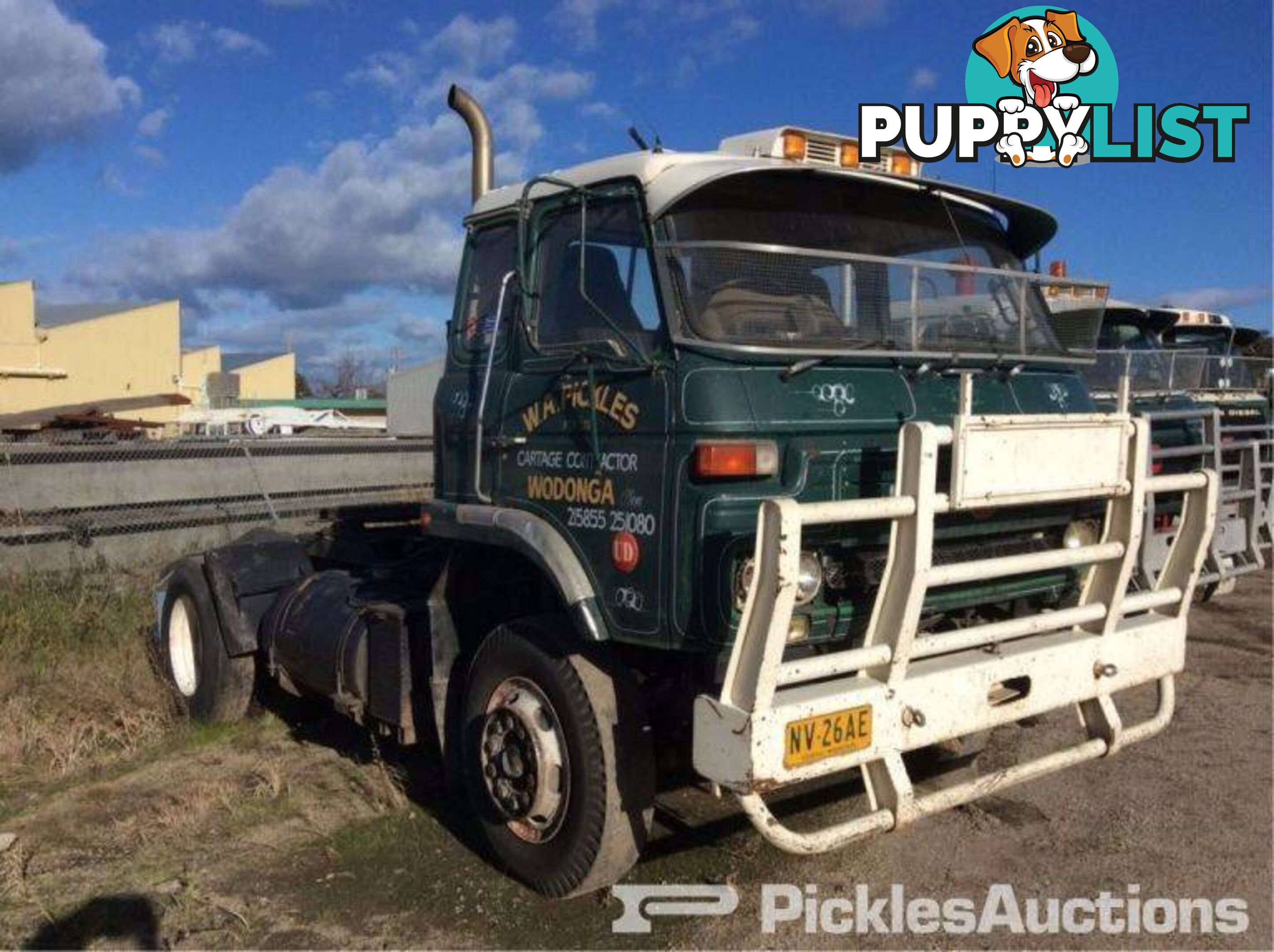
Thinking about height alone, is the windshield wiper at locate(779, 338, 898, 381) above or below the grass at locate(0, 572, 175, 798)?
above

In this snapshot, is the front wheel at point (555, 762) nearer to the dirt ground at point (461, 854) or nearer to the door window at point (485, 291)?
the dirt ground at point (461, 854)

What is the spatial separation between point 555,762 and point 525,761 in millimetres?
157

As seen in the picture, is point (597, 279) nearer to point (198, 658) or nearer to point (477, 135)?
point (477, 135)

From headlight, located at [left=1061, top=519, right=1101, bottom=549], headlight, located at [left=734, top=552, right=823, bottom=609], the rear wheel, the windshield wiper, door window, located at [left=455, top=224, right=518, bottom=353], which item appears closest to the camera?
headlight, located at [left=734, top=552, right=823, bottom=609]

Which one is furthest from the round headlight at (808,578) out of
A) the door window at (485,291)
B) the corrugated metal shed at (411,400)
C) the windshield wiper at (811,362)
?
the corrugated metal shed at (411,400)

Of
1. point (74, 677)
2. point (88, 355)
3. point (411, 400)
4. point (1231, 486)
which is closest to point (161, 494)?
point (74, 677)

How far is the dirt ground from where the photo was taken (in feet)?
13.8

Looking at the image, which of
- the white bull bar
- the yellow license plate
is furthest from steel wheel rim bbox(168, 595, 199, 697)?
the yellow license plate

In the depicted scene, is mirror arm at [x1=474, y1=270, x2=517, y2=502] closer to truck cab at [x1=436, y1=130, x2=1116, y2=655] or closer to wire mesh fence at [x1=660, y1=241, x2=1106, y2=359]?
truck cab at [x1=436, y1=130, x2=1116, y2=655]

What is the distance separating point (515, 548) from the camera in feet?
15.2

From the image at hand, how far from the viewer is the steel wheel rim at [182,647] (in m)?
7.00

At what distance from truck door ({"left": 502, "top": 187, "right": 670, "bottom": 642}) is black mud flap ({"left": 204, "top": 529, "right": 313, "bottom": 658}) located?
7.72 feet

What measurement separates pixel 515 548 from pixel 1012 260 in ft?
8.54

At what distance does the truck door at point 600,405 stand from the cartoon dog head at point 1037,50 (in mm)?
4547
